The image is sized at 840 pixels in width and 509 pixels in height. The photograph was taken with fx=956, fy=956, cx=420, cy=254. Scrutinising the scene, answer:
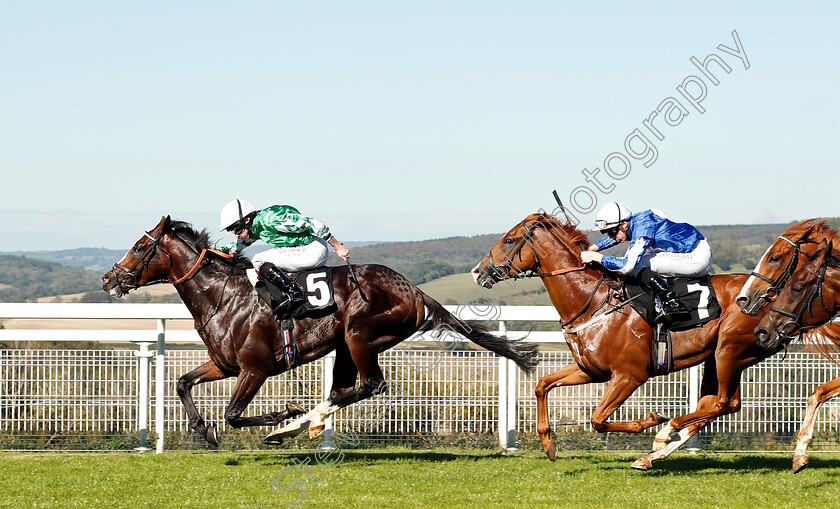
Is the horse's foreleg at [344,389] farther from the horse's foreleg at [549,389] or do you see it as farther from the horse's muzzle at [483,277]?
the horse's foreleg at [549,389]

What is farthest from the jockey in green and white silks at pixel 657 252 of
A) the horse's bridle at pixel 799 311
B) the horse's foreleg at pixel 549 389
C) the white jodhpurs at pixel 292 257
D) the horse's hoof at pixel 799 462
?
the white jodhpurs at pixel 292 257

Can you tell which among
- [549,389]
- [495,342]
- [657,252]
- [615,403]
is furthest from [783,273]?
[495,342]

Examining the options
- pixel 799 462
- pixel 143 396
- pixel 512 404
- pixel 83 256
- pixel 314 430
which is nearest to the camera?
pixel 799 462

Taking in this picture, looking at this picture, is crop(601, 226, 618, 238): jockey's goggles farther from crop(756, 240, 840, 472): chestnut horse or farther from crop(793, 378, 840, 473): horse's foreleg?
crop(793, 378, 840, 473): horse's foreleg

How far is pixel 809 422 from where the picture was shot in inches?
240

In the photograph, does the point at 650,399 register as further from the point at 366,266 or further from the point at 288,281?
the point at 288,281

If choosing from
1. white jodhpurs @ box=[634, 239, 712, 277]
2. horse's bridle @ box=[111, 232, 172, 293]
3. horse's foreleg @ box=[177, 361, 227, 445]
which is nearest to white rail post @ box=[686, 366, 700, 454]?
white jodhpurs @ box=[634, 239, 712, 277]

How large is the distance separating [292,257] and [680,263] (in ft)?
8.83

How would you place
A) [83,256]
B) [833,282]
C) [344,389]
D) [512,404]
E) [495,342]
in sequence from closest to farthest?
[833,282]
[344,389]
[495,342]
[512,404]
[83,256]

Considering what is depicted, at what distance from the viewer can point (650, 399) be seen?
791 centimetres

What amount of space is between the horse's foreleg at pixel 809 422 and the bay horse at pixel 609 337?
1.39 feet

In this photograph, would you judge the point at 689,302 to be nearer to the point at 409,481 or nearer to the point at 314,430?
the point at 409,481

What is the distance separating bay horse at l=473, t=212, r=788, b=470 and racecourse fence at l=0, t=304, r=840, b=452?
993mm

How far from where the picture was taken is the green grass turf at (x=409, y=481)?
17.5ft
